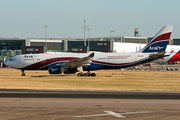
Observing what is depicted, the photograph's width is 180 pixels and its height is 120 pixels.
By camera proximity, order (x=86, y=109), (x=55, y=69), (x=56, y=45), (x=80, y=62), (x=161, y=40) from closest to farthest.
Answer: (x=86, y=109), (x=55, y=69), (x=80, y=62), (x=161, y=40), (x=56, y=45)

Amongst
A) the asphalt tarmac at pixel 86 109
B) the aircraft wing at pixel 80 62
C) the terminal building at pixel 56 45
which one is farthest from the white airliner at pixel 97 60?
the terminal building at pixel 56 45

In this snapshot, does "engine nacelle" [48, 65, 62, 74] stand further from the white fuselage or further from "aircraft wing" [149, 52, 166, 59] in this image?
"aircraft wing" [149, 52, 166, 59]

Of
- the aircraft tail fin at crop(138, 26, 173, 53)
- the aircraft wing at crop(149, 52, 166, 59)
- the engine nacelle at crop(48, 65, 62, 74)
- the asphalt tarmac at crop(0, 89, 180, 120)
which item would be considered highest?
the aircraft tail fin at crop(138, 26, 173, 53)

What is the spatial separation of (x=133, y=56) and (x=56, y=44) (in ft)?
294

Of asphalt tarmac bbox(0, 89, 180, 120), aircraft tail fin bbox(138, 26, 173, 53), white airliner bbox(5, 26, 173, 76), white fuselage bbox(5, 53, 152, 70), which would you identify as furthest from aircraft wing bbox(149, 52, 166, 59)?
asphalt tarmac bbox(0, 89, 180, 120)

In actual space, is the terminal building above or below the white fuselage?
above

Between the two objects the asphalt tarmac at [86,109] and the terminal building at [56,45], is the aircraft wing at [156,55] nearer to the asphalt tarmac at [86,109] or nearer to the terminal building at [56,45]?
the asphalt tarmac at [86,109]

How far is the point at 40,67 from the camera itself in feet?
177

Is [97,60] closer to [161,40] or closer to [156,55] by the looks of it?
[156,55]

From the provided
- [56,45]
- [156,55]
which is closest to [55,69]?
[156,55]

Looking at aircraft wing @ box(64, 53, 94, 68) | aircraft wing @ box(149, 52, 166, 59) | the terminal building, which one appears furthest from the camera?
the terminal building

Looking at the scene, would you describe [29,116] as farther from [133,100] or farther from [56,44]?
[56,44]

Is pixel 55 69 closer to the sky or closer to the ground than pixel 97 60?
closer to the ground

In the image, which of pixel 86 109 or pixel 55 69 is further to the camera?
pixel 55 69
